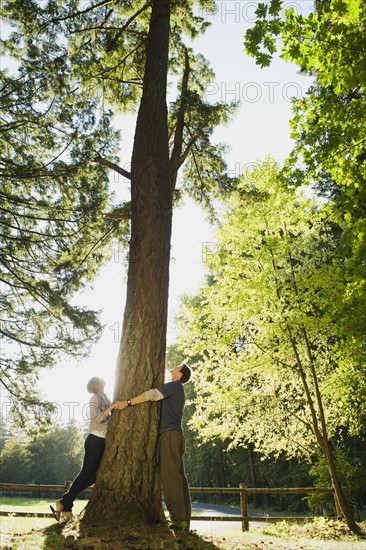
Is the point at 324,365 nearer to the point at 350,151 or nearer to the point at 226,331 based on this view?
the point at 226,331

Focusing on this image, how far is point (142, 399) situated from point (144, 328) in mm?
892

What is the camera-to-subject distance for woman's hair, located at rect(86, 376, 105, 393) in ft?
17.5

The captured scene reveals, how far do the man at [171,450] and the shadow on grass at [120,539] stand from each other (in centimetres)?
45

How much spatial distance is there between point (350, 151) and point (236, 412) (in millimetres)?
6823

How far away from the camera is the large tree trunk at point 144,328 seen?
4.41 metres

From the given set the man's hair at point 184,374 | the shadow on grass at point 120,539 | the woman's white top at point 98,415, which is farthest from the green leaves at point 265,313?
the shadow on grass at point 120,539

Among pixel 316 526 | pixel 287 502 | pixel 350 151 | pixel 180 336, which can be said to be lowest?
pixel 287 502

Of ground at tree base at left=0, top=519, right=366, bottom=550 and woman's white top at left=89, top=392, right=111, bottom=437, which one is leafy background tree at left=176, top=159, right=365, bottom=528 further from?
ground at tree base at left=0, top=519, right=366, bottom=550

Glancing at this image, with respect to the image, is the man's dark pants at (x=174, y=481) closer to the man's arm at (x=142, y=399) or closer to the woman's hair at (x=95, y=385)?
the man's arm at (x=142, y=399)

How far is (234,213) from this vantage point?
32.8ft

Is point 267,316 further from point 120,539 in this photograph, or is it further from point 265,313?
point 120,539

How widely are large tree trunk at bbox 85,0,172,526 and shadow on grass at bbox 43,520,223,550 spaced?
23cm

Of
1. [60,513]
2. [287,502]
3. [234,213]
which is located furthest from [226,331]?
[287,502]

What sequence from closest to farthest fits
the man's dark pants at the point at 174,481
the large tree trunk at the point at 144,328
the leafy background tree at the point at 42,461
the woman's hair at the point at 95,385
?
the large tree trunk at the point at 144,328
the man's dark pants at the point at 174,481
the woman's hair at the point at 95,385
the leafy background tree at the point at 42,461
